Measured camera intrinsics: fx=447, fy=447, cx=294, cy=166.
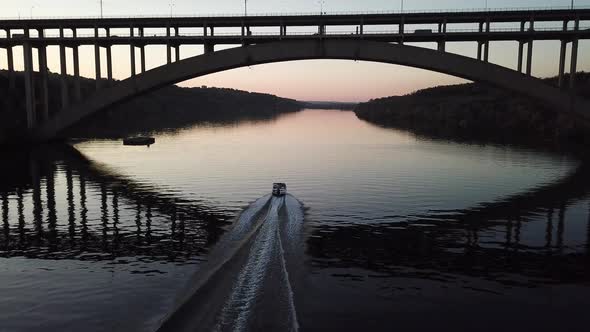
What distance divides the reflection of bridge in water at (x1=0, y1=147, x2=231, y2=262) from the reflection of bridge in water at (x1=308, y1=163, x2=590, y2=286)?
217 inches

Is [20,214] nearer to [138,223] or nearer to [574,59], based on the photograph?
[138,223]

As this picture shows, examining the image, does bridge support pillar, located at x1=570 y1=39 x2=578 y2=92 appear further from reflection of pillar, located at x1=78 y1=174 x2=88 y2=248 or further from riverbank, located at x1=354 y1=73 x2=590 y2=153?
reflection of pillar, located at x1=78 y1=174 x2=88 y2=248

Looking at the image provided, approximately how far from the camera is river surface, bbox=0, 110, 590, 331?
11656 mm

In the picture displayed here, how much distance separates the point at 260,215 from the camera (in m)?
22.1

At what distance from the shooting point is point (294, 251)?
Answer: 54.7 feet

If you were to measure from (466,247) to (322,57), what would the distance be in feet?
111

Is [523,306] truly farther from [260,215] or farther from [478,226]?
[260,215]

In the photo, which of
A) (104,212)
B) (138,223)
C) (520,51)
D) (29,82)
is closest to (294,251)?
(138,223)

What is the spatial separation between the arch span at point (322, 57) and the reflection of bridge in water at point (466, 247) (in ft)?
79.2

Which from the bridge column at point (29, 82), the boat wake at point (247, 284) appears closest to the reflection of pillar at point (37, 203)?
the boat wake at point (247, 284)

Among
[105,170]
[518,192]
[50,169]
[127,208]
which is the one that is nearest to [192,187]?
[127,208]

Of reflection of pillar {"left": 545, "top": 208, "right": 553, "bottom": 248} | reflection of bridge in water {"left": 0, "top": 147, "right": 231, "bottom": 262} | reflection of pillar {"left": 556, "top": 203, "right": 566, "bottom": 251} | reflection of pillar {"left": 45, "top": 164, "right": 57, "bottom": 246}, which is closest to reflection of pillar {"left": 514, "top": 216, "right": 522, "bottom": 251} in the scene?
reflection of pillar {"left": 545, "top": 208, "right": 553, "bottom": 248}

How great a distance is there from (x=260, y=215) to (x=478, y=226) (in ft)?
34.3

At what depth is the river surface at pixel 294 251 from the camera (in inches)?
459
